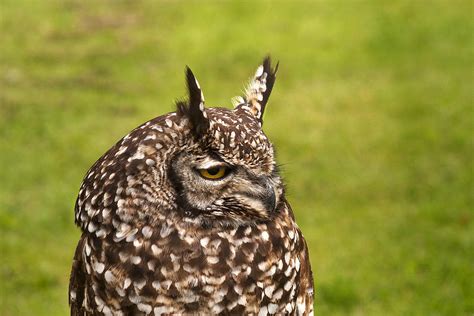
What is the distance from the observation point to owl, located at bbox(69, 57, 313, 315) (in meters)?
3.00

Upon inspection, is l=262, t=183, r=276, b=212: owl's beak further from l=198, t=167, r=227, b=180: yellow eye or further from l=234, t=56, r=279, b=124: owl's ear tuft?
l=234, t=56, r=279, b=124: owl's ear tuft

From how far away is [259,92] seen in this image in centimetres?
354

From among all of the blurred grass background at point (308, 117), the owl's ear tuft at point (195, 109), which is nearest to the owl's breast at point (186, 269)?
the owl's ear tuft at point (195, 109)

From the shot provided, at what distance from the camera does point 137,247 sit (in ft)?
10.0

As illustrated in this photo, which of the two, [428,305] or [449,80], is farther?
[449,80]

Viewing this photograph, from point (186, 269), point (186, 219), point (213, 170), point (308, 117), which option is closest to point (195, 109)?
point (213, 170)

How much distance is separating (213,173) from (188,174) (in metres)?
0.10

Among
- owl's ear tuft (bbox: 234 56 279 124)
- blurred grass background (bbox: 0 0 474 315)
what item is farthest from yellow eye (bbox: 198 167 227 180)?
blurred grass background (bbox: 0 0 474 315)

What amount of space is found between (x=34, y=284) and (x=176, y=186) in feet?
13.2

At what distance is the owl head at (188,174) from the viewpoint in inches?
118

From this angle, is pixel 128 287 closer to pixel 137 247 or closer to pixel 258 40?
pixel 137 247

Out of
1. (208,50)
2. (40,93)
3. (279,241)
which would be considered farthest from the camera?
(208,50)

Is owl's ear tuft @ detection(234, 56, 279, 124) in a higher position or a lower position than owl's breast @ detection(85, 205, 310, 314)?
higher

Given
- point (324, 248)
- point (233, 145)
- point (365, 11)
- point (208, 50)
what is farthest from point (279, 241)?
point (365, 11)
